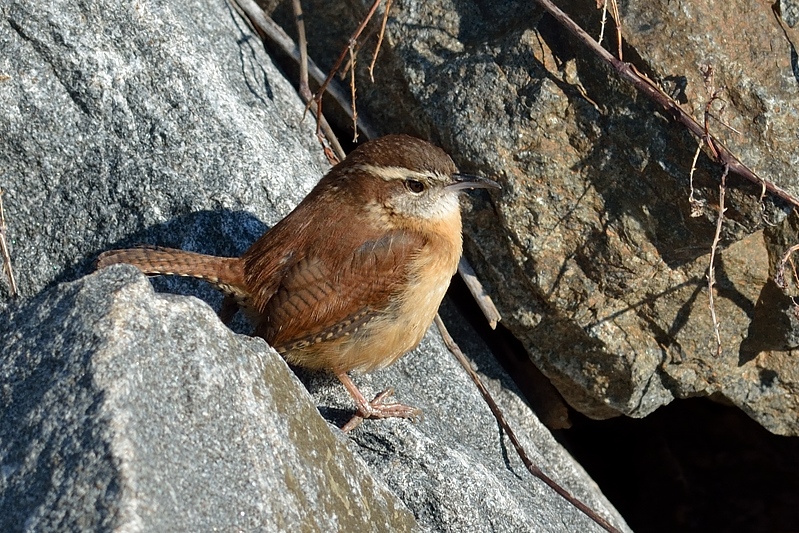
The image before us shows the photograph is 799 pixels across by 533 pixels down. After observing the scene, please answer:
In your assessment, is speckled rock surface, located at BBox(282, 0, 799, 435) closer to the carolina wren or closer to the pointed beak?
the pointed beak

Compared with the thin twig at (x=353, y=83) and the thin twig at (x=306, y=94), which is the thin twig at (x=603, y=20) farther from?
the thin twig at (x=306, y=94)

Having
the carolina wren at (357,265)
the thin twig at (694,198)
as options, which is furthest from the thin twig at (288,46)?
the thin twig at (694,198)

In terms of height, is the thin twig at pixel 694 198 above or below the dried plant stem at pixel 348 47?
above

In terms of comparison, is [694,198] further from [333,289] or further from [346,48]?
[346,48]

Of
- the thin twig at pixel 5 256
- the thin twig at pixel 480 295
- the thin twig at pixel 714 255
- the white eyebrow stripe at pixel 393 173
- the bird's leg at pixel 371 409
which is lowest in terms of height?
the thin twig at pixel 5 256

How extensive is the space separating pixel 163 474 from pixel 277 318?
139cm

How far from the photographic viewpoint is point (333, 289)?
3582 millimetres

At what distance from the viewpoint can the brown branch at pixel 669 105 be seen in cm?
378

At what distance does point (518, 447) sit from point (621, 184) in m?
1.36

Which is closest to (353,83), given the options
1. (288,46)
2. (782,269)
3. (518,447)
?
(288,46)

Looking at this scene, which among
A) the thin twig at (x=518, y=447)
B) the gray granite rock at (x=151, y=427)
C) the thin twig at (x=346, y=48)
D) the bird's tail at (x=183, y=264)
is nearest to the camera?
the gray granite rock at (x=151, y=427)

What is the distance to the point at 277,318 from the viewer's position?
139 inches

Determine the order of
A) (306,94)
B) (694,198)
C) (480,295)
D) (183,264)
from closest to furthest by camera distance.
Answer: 1. (183,264)
2. (694,198)
3. (480,295)
4. (306,94)

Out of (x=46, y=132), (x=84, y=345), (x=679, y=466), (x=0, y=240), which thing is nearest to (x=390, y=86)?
(x=46, y=132)
